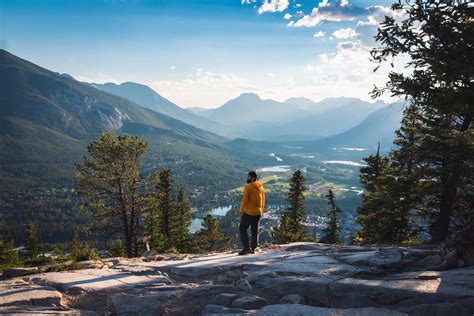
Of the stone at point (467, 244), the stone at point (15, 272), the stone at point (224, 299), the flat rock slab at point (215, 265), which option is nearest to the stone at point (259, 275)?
the flat rock slab at point (215, 265)

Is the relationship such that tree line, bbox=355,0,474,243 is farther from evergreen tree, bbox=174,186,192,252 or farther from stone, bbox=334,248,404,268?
evergreen tree, bbox=174,186,192,252

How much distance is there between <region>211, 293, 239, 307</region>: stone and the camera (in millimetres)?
7406

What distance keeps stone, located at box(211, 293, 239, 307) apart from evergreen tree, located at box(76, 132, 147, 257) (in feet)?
57.3

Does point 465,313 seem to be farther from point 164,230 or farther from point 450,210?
point 164,230

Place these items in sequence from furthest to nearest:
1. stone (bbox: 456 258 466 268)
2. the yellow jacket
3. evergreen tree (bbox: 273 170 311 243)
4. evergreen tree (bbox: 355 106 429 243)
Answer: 1. evergreen tree (bbox: 273 170 311 243)
2. evergreen tree (bbox: 355 106 429 243)
3. the yellow jacket
4. stone (bbox: 456 258 466 268)

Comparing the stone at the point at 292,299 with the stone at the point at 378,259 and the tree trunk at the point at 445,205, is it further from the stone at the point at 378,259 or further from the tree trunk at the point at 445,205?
the tree trunk at the point at 445,205

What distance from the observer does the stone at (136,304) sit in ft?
23.0

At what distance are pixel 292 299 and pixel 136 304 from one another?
3.52 meters

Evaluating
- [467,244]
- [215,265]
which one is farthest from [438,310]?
[215,265]

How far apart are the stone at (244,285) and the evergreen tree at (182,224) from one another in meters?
30.7

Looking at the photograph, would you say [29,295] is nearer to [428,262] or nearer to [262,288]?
[262,288]

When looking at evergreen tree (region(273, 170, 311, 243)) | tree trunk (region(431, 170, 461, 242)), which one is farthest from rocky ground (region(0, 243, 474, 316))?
evergreen tree (region(273, 170, 311, 243))

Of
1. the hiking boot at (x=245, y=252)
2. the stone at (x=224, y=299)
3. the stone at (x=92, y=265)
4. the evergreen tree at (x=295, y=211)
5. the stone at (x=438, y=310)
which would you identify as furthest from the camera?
the evergreen tree at (x=295, y=211)

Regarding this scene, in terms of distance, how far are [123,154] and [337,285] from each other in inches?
757
